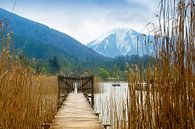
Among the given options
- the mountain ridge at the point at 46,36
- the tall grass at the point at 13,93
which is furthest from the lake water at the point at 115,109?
the mountain ridge at the point at 46,36

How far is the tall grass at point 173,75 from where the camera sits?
1.98 m

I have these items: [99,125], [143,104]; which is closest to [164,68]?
[143,104]

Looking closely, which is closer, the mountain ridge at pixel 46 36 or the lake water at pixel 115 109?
the lake water at pixel 115 109

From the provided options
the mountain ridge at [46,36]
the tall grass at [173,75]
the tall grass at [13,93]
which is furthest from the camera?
the mountain ridge at [46,36]

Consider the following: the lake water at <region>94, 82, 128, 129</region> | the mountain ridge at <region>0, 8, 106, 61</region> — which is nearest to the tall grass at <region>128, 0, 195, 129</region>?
the lake water at <region>94, 82, 128, 129</region>

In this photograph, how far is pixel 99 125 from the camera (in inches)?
177

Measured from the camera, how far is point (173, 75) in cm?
213

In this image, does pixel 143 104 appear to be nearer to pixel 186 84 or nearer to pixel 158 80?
pixel 158 80

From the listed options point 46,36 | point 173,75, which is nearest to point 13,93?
point 173,75

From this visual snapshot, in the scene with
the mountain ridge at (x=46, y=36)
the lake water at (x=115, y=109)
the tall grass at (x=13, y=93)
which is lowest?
the lake water at (x=115, y=109)

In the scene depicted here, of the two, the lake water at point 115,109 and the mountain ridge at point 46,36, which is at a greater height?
the mountain ridge at point 46,36

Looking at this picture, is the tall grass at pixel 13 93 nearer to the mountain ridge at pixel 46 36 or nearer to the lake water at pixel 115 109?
the lake water at pixel 115 109

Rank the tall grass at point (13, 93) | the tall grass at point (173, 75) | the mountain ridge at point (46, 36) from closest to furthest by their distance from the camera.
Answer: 1. the tall grass at point (173, 75)
2. the tall grass at point (13, 93)
3. the mountain ridge at point (46, 36)

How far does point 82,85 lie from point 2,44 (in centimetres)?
968
